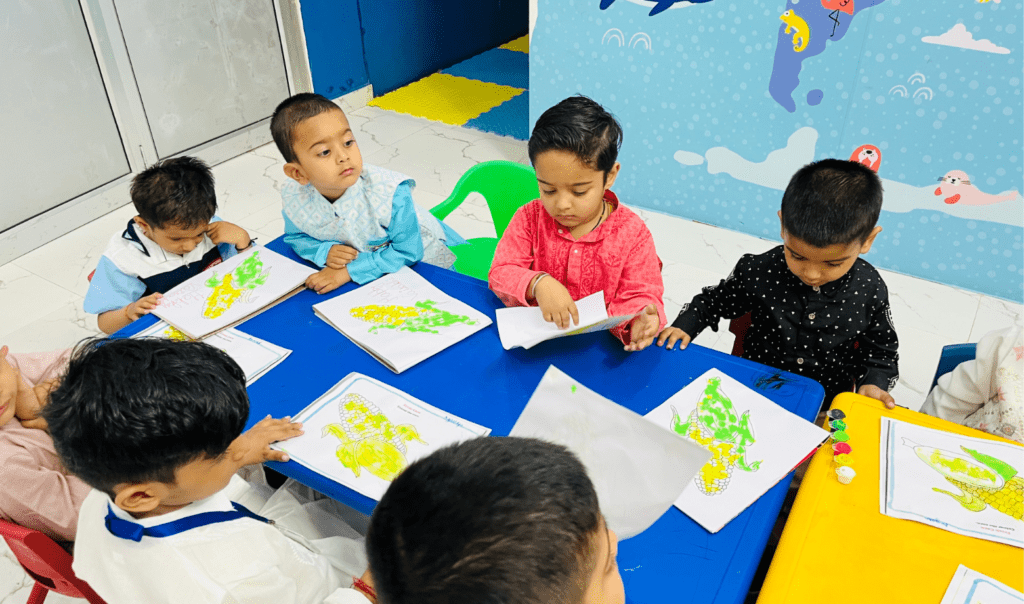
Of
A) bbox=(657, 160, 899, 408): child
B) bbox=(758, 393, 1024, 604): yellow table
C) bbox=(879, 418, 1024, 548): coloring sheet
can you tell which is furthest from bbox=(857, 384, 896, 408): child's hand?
bbox=(758, 393, 1024, 604): yellow table

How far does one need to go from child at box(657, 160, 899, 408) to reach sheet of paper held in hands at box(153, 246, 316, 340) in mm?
893

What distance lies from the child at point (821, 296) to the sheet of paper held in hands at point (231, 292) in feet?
2.93

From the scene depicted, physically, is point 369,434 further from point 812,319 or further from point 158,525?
point 812,319

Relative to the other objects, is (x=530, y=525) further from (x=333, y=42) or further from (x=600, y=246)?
(x=333, y=42)

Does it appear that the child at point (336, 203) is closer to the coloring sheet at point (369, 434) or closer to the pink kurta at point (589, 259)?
the pink kurta at point (589, 259)

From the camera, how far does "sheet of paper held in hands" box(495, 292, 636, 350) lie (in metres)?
1.35

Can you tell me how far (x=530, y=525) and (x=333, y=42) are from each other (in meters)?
4.19

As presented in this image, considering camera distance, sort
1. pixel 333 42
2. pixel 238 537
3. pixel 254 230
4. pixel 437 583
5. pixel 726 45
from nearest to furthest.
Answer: pixel 437 583
pixel 238 537
pixel 726 45
pixel 254 230
pixel 333 42

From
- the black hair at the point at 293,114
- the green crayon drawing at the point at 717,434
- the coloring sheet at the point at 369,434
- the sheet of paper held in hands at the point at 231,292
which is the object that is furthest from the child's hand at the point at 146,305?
the green crayon drawing at the point at 717,434

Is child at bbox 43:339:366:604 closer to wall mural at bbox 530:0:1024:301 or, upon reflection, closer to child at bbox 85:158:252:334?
child at bbox 85:158:252:334

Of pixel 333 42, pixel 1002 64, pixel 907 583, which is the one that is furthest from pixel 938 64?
pixel 333 42

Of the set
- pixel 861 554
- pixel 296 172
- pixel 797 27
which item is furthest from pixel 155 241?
pixel 797 27

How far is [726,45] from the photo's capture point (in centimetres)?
264

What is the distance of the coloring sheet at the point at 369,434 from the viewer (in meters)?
1.16
